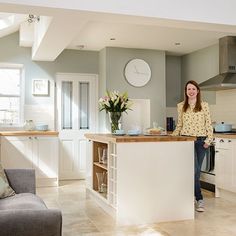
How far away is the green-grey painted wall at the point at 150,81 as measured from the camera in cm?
688

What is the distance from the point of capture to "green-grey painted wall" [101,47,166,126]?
688 centimetres

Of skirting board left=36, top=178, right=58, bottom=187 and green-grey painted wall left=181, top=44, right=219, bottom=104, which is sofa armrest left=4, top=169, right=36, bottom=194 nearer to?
skirting board left=36, top=178, right=58, bottom=187

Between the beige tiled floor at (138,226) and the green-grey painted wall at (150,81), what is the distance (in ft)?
7.98

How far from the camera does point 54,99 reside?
276 inches

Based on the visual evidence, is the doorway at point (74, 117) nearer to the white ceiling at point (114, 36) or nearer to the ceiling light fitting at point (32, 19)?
the white ceiling at point (114, 36)

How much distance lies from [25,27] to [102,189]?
312 cm

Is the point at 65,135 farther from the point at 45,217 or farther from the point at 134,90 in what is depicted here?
the point at 45,217

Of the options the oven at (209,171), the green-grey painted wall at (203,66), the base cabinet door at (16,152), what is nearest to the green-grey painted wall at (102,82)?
the base cabinet door at (16,152)

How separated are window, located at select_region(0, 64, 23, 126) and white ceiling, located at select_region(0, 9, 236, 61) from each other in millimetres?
Answer: 571

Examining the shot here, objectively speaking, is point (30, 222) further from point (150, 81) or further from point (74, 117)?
point (150, 81)

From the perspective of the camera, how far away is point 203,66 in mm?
6988

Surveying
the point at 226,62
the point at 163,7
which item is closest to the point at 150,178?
the point at 163,7

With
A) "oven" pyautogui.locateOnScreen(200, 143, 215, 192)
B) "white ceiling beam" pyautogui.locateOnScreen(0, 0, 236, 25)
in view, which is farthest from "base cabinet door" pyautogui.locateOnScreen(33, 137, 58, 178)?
"white ceiling beam" pyautogui.locateOnScreen(0, 0, 236, 25)

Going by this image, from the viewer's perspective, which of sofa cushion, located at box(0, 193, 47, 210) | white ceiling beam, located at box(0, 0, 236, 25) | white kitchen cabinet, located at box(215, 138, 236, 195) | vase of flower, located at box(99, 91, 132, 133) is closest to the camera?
sofa cushion, located at box(0, 193, 47, 210)
